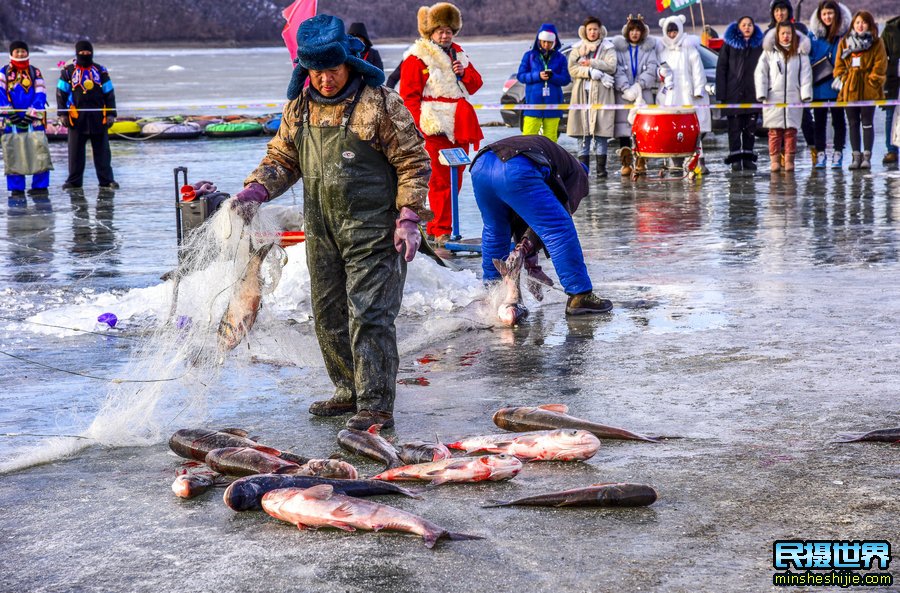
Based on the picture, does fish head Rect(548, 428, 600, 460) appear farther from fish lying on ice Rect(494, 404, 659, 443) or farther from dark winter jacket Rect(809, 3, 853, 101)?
dark winter jacket Rect(809, 3, 853, 101)

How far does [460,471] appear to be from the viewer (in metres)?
4.78

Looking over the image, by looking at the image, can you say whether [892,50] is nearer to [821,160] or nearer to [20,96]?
[821,160]

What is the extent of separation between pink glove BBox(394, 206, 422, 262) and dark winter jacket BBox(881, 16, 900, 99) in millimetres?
11955

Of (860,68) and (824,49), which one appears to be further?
(824,49)

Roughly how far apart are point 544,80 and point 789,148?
Result: 3477 mm

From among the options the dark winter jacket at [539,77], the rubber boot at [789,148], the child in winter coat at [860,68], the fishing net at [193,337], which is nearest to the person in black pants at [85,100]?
the dark winter jacket at [539,77]

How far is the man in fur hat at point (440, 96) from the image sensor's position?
1105cm

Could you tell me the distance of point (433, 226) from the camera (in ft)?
37.8

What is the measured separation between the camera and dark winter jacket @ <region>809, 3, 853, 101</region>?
16.0 meters

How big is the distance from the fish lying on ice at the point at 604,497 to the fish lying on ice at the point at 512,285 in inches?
138

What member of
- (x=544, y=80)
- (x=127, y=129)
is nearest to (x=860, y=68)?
(x=544, y=80)

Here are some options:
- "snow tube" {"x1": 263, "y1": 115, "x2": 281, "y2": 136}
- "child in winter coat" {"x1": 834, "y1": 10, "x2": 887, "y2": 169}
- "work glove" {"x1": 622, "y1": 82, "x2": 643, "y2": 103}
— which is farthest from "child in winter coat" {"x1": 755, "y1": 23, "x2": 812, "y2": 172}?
"snow tube" {"x1": 263, "y1": 115, "x2": 281, "y2": 136}

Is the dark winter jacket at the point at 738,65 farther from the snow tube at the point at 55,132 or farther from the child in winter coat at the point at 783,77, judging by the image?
the snow tube at the point at 55,132

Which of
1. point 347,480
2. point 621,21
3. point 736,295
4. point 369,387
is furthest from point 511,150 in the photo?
point 621,21
